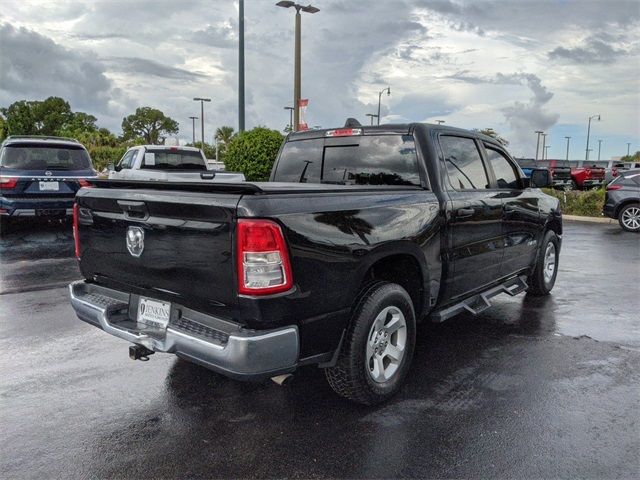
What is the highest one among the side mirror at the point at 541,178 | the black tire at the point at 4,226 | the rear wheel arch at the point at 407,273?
the side mirror at the point at 541,178

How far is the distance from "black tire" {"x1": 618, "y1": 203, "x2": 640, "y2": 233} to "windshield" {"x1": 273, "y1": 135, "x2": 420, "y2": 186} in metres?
11.5

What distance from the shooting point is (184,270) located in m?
3.01

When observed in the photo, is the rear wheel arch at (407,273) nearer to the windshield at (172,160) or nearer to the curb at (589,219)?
the windshield at (172,160)

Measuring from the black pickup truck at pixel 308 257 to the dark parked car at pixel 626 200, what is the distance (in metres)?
10.4

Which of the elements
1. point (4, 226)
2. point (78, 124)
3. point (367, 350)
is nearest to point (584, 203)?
point (367, 350)

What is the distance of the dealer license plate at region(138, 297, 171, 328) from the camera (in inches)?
125

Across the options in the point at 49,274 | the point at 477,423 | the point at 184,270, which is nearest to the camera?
the point at 184,270

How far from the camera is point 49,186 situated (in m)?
10.4

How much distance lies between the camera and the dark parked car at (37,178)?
10.2m

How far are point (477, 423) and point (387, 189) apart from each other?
1.67m

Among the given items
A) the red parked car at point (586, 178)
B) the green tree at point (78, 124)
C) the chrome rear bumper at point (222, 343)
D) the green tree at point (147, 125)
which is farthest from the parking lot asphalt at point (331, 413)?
the green tree at point (147, 125)


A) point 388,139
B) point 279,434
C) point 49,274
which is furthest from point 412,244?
point 49,274

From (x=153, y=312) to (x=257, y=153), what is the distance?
1314 cm

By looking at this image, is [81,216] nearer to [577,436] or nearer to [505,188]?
[577,436]
